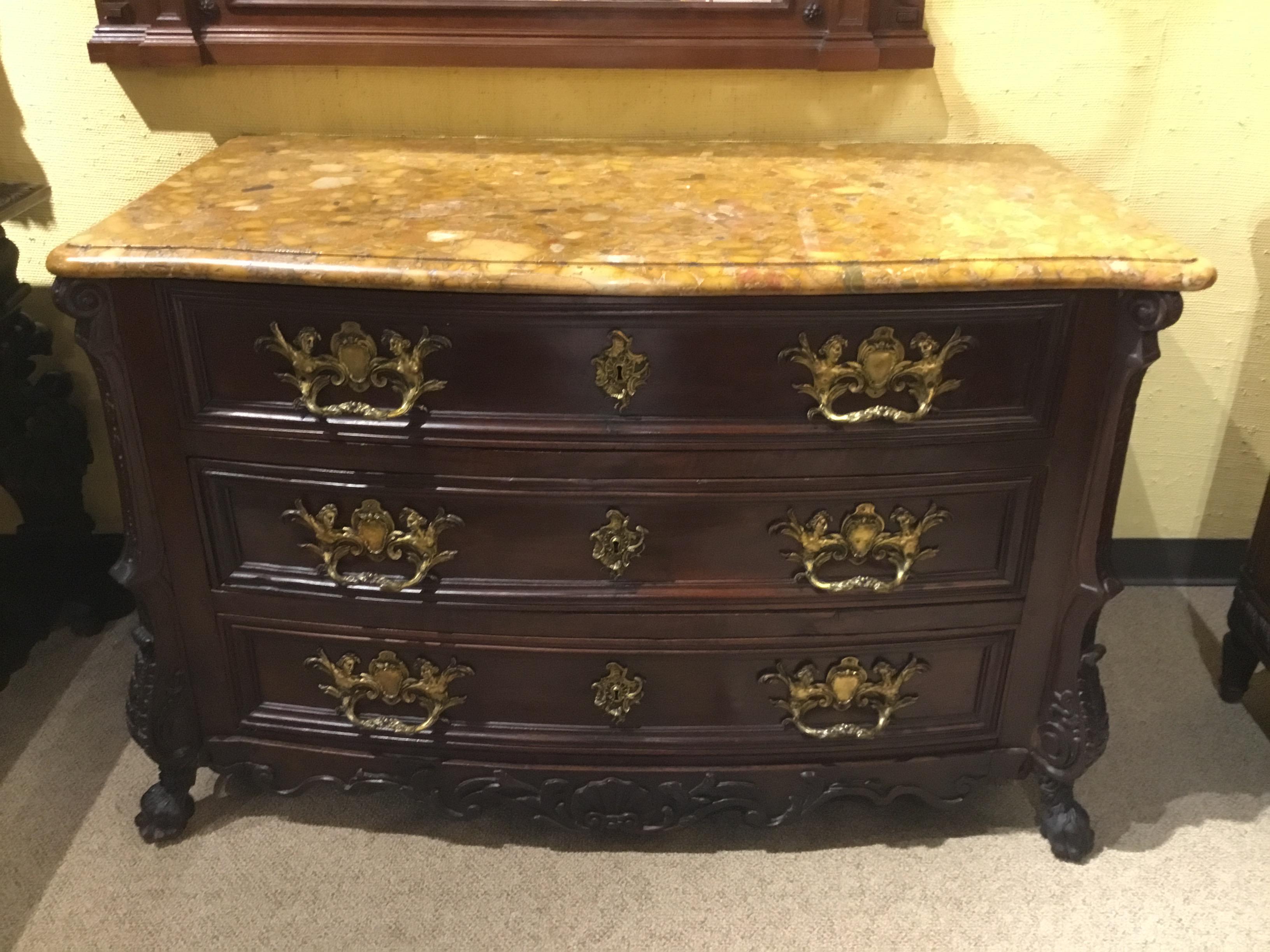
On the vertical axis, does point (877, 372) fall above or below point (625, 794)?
above

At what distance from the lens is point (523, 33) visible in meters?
1.51

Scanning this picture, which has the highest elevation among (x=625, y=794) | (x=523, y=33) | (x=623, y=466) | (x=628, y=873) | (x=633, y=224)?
(x=523, y=33)

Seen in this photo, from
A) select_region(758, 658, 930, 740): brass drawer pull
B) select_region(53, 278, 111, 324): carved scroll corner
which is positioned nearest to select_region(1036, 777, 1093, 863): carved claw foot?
select_region(758, 658, 930, 740): brass drawer pull

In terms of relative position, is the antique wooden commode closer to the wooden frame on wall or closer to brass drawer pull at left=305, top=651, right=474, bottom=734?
brass drawer pull at left=305, top=651, right=474, bottom=734

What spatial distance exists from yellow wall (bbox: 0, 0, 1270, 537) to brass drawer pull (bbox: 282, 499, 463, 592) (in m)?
0.68

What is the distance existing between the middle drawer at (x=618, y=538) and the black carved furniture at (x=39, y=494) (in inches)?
25.9

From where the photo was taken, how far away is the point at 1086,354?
46.1 inches

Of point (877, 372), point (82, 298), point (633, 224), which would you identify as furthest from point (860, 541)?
point (82, 298)

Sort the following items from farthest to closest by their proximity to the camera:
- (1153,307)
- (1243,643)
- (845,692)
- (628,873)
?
(1243,643)
(628,873)
(845,692)
(1153,307)

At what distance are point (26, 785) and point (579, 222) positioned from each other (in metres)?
1.21

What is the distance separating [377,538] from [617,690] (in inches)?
14.4

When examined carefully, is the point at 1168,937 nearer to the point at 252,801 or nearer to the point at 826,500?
the point at 826,500

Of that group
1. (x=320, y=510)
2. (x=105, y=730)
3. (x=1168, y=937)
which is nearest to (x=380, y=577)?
(x=320, y=510)

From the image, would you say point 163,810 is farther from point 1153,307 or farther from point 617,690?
point 1153,307
